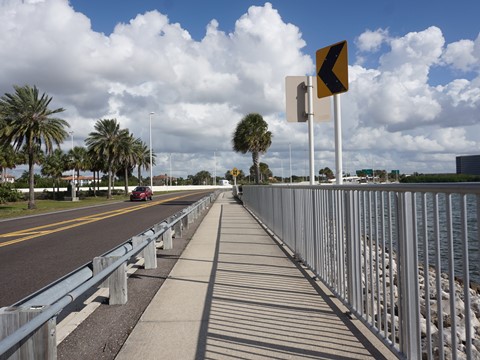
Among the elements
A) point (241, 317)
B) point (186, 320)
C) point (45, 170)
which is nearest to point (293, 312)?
point (241, 317)

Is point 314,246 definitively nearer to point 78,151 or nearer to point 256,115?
point 256,115

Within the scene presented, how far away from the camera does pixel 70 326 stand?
4645 millimetres

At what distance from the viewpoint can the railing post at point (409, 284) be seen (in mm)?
3207

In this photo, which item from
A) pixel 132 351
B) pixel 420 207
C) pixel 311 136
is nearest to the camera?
pixel 420 207

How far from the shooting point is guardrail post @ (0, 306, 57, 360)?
2.96 metres

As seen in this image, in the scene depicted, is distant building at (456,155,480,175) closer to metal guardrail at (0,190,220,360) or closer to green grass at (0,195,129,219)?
metal guardrail at (0,190,220,360)

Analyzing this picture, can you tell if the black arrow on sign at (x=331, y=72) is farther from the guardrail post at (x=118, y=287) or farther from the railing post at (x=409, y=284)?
the guardrail post at (x=118, y=287)

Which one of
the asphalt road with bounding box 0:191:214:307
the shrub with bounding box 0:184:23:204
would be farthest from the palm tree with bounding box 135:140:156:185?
the asphalt road with bounding box 0:191:214:307

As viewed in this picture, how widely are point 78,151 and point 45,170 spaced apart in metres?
6.58

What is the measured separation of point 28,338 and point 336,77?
17.4 ft

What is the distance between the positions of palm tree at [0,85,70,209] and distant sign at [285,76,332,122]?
33.3 m

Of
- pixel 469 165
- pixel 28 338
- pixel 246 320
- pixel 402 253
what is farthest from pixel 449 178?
pixel 28 338

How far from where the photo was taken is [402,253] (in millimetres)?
3307

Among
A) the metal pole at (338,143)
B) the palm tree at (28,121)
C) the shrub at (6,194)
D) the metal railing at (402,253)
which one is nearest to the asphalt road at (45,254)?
the metal railing at (402,253)
